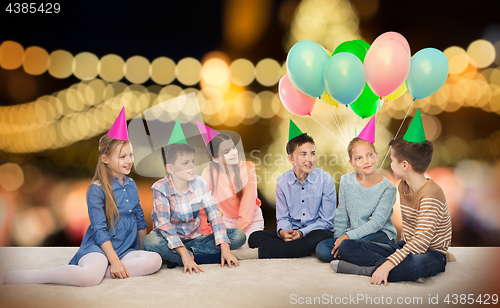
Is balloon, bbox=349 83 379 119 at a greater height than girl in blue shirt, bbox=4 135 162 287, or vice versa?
balloon, bbox=349 83 379 119

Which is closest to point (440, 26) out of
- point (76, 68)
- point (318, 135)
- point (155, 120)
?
point (318, 135)

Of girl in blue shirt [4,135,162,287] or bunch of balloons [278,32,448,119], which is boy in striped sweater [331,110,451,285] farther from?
girl in blue shirt [4,135,162,287]

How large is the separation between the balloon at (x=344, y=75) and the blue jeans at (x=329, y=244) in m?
0.67

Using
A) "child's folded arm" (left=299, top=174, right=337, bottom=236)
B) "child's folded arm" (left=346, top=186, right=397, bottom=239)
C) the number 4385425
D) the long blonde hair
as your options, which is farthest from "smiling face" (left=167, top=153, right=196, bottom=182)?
the number 4385425

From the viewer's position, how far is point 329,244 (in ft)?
5.99

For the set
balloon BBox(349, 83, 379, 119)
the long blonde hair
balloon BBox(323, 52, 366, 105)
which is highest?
balloon BBox(323, 52, 366, 105)

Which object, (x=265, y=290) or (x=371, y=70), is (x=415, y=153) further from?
(x=265, y=290)

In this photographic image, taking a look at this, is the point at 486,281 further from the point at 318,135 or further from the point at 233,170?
the point at 318,135

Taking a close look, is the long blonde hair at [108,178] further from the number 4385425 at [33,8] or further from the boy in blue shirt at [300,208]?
the number 4385425 at [33,8]

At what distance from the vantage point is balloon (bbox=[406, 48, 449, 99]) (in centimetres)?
180

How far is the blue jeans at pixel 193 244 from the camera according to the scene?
5.76ft

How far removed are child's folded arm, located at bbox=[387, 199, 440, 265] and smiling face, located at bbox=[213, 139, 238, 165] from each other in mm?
959

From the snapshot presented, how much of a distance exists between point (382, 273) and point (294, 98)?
102 centimetres

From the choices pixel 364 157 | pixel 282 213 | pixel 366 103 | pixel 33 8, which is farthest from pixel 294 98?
pixel 33 8
